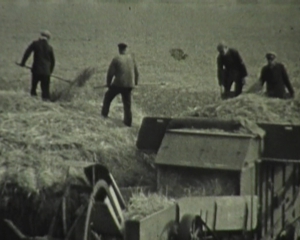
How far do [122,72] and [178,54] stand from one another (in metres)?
2.89

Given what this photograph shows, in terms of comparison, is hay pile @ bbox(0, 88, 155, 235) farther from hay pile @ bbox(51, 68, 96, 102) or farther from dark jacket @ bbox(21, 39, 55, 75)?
hay pile @ bbox(51, 68, 96, 102)

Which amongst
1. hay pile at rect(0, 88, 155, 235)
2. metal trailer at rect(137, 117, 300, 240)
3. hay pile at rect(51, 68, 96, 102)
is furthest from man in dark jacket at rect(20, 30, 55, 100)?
metal trailer at rect(137, 117, 300, 240)

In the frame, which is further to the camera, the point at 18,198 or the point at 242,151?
the point at 242,151

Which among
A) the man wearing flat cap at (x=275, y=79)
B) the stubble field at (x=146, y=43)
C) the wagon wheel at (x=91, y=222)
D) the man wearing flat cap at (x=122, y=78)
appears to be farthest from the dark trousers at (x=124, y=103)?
the wagon wheel at (x=91, y=222)

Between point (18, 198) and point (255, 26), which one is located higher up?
point (255, 26)

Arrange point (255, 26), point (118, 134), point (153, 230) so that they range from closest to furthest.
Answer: point (153, 230)
point (118, 134)
point (255, 26)

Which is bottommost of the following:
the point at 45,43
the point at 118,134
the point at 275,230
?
the point at 275,230

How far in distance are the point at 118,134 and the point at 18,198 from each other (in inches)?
113

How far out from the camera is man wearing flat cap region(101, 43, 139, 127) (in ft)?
44.6

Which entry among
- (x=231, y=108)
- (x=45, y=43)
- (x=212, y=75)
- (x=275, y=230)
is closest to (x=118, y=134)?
(x=231, y=108)

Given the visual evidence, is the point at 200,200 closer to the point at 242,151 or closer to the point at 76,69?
the point at 242,151

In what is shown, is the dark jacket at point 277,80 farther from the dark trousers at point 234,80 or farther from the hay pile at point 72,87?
the hay pile at point 72,87

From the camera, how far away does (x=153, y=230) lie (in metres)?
8.17

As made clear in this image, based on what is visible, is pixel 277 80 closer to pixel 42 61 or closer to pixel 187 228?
pixel 42 61
